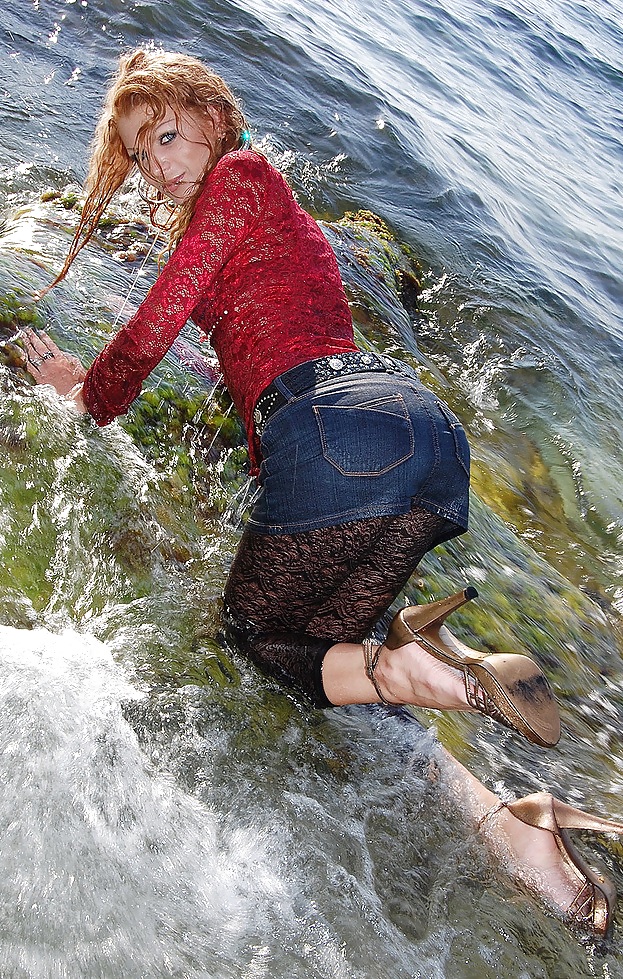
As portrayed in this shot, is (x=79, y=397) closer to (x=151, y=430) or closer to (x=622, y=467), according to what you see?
(x=151, y=430)

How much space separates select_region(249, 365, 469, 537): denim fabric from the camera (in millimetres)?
2816

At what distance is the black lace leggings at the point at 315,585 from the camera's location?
9.71 feet

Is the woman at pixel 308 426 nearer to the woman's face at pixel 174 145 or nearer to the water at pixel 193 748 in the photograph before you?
the woman's face at pixel 174 145

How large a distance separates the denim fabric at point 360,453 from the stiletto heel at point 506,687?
42 cm

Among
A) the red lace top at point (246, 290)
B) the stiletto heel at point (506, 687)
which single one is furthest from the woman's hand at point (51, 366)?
the stiletto heel at point (506, 687)

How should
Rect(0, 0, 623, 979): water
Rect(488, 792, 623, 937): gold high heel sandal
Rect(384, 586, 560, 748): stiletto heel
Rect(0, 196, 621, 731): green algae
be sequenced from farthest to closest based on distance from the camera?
1. Rect(0, 196, 621, 731): green algae
2. Rect(488, 792, 623, 937): gold high heel sandal
3. Rect(384, 586, 560, 748): stiletto heel
4. Rect(0, 0, 623, 979): water

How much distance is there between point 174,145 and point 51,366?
3.81 feet

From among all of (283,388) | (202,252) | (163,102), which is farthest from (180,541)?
(163,102)

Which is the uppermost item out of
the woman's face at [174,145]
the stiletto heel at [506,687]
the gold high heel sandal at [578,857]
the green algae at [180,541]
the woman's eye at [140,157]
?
the woman's face at [174,145]

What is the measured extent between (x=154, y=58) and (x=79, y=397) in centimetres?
129

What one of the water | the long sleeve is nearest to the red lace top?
the long sleeve

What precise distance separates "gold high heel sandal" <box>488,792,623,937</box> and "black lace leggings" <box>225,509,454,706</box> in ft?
3.12

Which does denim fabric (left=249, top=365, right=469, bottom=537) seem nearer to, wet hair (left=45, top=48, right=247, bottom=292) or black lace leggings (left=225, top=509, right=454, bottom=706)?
black lace leggings (left=225, top=509, right=454, bottom=706)

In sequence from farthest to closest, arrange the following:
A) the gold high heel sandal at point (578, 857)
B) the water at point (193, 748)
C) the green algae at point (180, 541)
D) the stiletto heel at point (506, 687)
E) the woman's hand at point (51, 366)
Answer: the woman's hand at point (51, 366) → the green algae at point (180, 541) → the gold high heel sandal at point (578, 857) → the stiletto heel at point (506, 687) → the water at point (193, 748)
